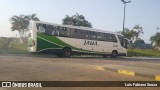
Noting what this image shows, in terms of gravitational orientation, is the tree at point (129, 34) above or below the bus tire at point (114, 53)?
above

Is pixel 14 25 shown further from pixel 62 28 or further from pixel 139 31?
pixel 62 28

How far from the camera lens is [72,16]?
223ft

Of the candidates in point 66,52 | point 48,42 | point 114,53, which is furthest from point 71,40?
point 114,53

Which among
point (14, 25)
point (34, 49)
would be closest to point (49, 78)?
point (34, 49)

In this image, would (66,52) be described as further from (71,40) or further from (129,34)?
(129,34)

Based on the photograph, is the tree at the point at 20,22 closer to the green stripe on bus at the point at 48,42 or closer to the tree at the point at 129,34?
the tree at the point at 129,34

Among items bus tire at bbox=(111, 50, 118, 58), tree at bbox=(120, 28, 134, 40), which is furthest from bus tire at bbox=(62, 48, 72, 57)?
tree at bbox=(120, 28, 134, 40)

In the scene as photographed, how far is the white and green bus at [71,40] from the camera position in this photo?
2561 centimetres

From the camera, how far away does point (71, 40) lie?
2789cm

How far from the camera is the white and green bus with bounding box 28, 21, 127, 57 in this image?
25.6 m

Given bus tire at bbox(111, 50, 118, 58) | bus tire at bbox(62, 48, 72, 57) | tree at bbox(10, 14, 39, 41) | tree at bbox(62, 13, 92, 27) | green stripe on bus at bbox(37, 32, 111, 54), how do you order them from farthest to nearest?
tree at bbox(10, 14, 39, 41) < tree at bbox(62, 13, 92, 27) < bus tire at bbox(111, 50, 118, 58) < bus tire at bbox(62, 48, 72, 57) < green stripe on bus at bbox(37, 32, 111, 54)

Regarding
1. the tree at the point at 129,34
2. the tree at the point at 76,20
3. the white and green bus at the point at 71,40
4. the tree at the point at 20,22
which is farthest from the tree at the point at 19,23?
the white and green bus at the point at 71,40

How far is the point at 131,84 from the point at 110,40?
2165 centimetres

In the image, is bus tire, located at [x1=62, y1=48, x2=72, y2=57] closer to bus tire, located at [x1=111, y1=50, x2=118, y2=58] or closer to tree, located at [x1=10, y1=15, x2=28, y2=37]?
bus tire, located at [x1=111, y1=50, x2=118, y2=58]
